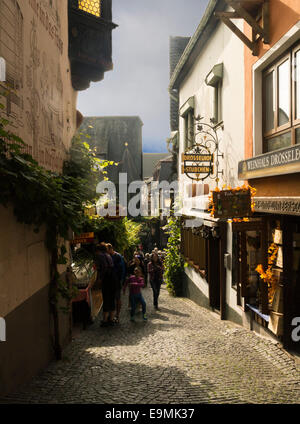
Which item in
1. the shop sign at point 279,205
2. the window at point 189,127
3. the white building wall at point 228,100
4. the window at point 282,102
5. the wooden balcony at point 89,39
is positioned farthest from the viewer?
the window at point 189,127

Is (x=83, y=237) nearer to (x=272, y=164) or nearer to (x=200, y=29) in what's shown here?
(x=272, y=164)

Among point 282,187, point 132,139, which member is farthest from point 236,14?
point 132,139

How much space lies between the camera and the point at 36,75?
6.22 m

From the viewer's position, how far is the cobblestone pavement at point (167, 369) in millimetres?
4637

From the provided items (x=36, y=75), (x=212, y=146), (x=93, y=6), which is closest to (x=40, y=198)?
(x=36, y=75)

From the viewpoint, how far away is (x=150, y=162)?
49.5 metres

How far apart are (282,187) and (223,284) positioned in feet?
14.5

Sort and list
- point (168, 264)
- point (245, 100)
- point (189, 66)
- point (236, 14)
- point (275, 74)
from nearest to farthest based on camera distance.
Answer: point (275, 74) → point (236, 14) → point (245, 100) → point (189, 66) → point (168, 264)

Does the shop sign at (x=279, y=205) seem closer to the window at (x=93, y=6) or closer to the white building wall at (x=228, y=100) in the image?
the white building wall at (x=228, y=100)

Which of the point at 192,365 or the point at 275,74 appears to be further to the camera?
the point at 275,74

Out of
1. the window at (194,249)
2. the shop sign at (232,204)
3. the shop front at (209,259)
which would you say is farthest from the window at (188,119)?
the shop sign at (232,204)

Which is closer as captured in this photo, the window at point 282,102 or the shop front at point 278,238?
the shop front at point 278,238

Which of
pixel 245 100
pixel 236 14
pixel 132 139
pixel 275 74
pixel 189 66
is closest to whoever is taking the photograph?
pixel 275 74

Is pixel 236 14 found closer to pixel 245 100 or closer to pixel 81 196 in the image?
pixel 245 100
